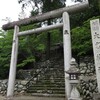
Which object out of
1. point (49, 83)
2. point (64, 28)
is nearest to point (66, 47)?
point (64, 28)

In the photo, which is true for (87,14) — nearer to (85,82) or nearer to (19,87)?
(85,82)

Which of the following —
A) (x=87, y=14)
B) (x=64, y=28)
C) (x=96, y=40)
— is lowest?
(x=96, y=40)

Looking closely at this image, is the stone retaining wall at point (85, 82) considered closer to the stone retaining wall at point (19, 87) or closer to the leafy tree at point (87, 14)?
the stone retaining wall at point (19, 87)

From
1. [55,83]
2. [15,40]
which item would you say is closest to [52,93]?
[55,83]

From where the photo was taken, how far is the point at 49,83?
30.5ft

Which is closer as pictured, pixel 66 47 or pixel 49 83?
pixel 66 47

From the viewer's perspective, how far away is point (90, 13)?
13430mm

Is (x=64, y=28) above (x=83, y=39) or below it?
below

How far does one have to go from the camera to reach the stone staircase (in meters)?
8.41

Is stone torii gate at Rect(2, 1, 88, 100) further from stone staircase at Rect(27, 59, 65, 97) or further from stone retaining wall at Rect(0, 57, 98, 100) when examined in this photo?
stone staircase at Rect(27, 59, 65, 97)

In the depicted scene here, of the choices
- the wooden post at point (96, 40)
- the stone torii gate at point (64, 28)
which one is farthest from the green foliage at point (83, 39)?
the wooden post at point (96, 40)

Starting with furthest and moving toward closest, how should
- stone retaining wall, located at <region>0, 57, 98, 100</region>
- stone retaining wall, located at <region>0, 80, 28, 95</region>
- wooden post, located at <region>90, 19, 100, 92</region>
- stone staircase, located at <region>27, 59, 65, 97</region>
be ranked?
stone retaining wall, located at <region>0, 80, 28, 95</region> < stone staircase, located at <region>27, 59, 65, 97</region> < stone retaining wall, located at <region>0, 57, 98, 100</region> < wooden post, located at <region>90, 19, 100, 92</region>

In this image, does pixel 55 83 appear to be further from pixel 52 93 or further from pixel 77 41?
pixel 77 41

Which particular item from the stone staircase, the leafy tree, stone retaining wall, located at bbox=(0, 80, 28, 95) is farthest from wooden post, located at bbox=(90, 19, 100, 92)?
the leafy tree
